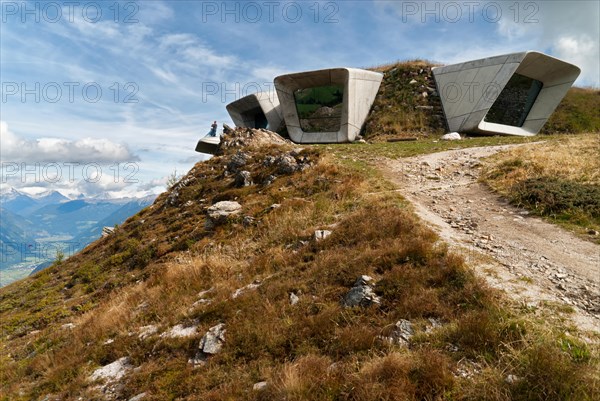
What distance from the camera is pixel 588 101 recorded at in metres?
37.7

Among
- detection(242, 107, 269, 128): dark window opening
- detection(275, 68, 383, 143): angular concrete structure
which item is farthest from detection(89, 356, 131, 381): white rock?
detection(242, 107, 269, 128): dark window opening

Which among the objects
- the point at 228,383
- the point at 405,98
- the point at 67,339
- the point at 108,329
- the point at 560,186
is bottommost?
the point at 67,339

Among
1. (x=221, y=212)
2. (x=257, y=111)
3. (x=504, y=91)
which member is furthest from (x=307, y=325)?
(x=257, y=111)

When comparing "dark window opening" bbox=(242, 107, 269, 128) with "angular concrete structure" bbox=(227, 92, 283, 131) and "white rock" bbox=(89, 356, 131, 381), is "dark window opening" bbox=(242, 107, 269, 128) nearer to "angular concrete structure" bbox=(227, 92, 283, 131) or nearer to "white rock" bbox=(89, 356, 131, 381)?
"angular concrete structure" bbox=(227, 92, 283, 131)

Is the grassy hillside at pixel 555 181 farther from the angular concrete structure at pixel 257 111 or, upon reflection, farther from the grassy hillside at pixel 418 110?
the angular concrete structure at pixel 257 111

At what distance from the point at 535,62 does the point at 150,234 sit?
1455 inches

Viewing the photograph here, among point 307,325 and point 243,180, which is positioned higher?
point 243,180

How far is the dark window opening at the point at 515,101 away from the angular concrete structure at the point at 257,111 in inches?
997

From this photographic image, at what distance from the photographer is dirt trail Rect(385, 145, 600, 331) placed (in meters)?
5.89

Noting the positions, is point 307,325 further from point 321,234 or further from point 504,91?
point 504,91

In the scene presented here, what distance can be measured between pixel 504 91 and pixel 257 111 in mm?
30833

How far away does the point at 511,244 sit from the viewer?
820 cm

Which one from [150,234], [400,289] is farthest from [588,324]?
[150,234]

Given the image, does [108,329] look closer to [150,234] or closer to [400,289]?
[400,289]
